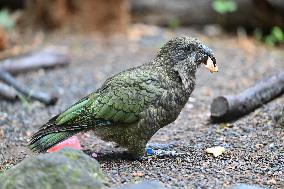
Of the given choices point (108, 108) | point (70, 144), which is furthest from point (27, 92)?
point (108, 108)

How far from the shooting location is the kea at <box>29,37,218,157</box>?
13.7 feet

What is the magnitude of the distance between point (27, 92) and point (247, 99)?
246cm

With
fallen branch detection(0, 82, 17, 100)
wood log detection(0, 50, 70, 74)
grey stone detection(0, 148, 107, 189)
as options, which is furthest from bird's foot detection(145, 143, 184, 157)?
wood log detection(0, 50, 70, 74)

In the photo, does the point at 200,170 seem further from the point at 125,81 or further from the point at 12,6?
the point at 12,6

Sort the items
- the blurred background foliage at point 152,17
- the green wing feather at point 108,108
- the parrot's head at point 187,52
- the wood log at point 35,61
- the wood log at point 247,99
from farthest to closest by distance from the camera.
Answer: the blurred background foliage at point 152,17
the wood log at point 35,61
the wood log at point 247,99
the parrot's head at point 187,52
the green wing feather at point 108,108

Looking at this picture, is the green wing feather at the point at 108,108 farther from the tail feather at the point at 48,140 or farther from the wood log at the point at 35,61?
the wood log at the point at 35,61

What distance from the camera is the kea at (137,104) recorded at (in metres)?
4.17

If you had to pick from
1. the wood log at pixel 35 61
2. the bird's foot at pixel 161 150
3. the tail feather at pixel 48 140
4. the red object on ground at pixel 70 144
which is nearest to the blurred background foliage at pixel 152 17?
the wood log at pixel 35 61

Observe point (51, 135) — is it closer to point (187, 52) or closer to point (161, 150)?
point (161, 150)

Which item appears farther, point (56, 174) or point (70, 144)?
point (70, 144)

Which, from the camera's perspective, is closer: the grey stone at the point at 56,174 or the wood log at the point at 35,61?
the grey stone at the point at 56,174

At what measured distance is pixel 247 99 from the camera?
17.8 ft

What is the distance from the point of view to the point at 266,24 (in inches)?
368

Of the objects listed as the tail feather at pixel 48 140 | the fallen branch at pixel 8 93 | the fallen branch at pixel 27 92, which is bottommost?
the fallen branch at pixel 8 93
